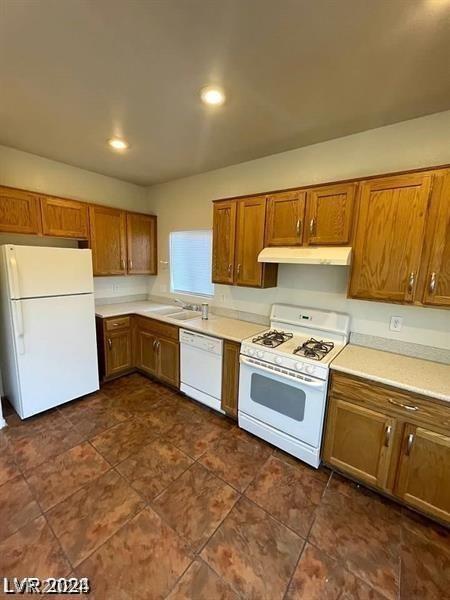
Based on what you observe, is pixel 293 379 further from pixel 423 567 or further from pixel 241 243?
pixel 241 243

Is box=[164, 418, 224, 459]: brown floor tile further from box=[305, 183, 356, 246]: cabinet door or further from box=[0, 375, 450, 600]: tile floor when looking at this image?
box=[305, 183, 356, 246]: cabinet door

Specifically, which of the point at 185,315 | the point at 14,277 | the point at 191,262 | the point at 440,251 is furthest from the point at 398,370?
the point at 14,277

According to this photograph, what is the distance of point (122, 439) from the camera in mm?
2359

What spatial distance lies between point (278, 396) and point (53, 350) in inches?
88.7

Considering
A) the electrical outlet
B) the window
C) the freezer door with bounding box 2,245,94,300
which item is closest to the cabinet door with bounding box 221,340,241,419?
the window

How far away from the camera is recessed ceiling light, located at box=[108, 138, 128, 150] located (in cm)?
248

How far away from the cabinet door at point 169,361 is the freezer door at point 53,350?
0.74 meters

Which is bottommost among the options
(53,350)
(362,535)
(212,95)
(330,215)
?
(362,535)

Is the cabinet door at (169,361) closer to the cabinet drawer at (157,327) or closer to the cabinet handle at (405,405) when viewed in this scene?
the cabinet drawer at (157,327)

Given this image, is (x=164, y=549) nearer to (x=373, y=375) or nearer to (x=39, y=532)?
(x=39, y=532)

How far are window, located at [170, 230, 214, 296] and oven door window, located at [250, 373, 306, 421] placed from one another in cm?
150

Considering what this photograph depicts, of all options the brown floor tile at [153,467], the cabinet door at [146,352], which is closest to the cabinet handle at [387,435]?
the brown floor tile at [153,467]

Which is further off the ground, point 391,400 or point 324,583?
point 391,400

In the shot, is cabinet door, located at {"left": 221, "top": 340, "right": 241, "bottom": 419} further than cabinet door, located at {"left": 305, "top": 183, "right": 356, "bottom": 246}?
Yes
